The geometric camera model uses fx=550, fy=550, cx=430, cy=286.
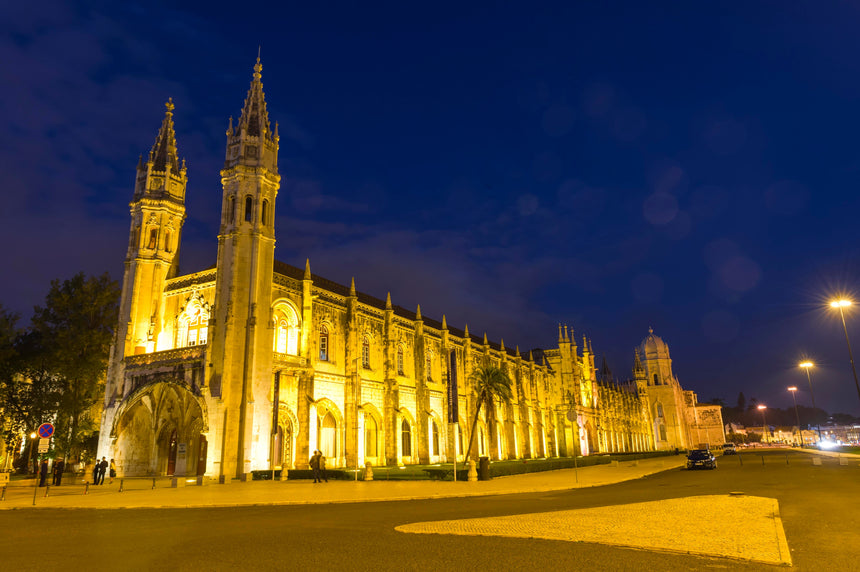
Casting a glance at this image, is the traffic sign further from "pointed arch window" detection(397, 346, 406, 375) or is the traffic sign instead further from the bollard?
"pointed arch window" detection(397, 346, 406, 375)

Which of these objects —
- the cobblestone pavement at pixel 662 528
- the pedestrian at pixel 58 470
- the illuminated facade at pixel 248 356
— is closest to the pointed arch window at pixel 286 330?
the illuminated facade at pixel 248 356

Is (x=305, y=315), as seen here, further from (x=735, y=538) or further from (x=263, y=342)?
(x=735, y=538)

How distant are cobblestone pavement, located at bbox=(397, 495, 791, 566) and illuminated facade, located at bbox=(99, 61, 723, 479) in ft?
49.0

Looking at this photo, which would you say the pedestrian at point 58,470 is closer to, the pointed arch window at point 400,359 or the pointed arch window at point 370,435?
the pointed arch window at point 370,435

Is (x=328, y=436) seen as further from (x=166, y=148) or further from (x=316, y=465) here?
(x=166, y=148)

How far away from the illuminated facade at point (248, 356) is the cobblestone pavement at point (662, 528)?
49.0 ft

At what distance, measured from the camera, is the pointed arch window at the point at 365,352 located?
44.8 meters

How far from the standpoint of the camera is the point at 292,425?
37.2m

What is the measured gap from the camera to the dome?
447ft

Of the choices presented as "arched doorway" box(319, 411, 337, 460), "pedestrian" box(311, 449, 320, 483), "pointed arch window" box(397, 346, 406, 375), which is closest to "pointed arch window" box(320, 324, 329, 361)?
"arched doorway" box(319, 411, 337, 460)

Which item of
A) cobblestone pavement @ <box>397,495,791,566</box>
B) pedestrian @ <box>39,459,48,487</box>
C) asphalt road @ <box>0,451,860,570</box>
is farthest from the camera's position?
pedestrian @ <box>39,459,48,487</box>

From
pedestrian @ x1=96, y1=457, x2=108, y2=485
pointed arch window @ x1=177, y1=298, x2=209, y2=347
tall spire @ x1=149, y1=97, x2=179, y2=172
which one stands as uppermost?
tall spire @ x1=149, y1=97, x2=179, y2=172

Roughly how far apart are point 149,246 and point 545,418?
5488cm

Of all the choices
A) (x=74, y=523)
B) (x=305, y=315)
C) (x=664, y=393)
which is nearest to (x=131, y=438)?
(x=305, y=315)
